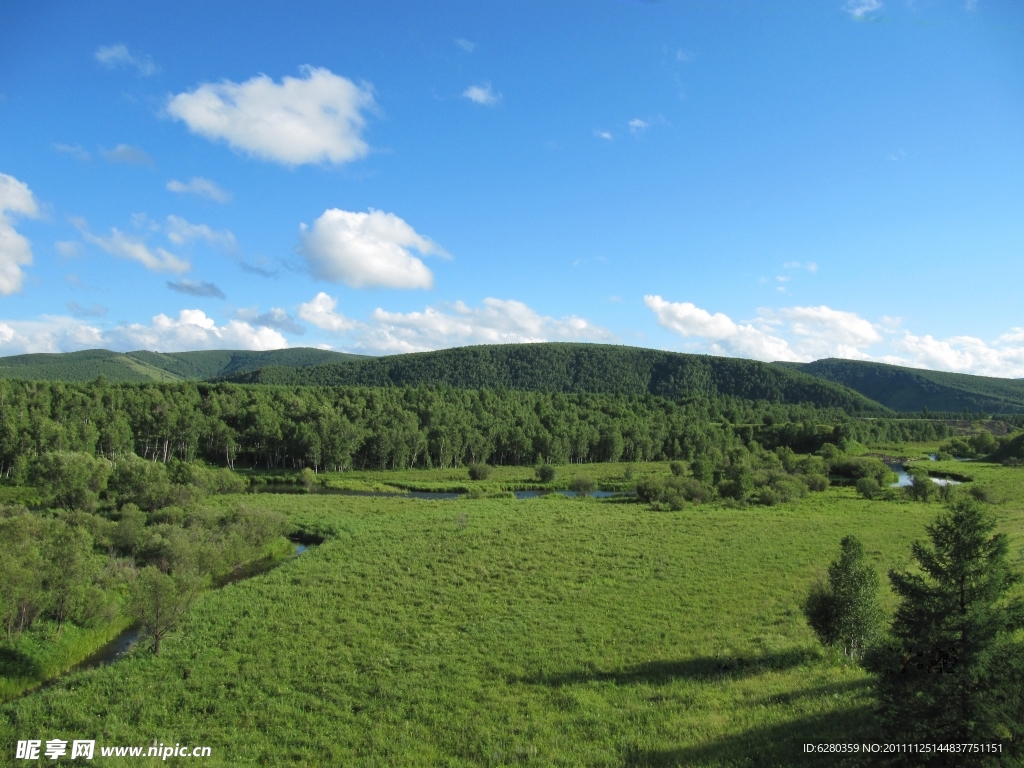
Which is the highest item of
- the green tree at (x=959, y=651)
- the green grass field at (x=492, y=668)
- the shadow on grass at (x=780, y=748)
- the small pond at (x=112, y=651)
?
the green tree at (x=959, y=651)

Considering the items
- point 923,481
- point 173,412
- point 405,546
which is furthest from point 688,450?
point 173,412

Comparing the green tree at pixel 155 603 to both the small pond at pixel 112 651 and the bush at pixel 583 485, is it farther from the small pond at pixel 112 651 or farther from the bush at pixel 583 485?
the bush at pixel 583 485

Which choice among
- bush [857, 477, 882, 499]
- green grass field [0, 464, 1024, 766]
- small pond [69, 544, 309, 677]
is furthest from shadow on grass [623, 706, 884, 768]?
bush [857, 477, 882, 499]

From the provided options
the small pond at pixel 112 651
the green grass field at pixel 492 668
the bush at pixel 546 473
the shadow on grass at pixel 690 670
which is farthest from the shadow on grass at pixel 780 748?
the bush at pixel 546 473

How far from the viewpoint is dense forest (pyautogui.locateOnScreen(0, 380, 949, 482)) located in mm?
92750

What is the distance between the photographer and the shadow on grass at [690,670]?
2156 cm

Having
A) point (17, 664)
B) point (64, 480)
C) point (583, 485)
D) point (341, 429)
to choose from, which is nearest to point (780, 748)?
point (17, 664)

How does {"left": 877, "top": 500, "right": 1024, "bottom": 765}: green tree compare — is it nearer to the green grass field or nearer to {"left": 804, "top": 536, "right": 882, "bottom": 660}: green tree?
the green grass field

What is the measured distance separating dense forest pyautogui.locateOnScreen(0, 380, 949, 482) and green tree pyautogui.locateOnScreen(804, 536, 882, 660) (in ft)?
291

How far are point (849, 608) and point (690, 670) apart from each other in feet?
23.4

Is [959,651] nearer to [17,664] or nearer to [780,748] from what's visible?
[780,748]

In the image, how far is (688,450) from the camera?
5084 inches

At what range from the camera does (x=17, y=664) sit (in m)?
23.3

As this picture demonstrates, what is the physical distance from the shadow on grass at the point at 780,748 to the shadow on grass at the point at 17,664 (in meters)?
25.1
